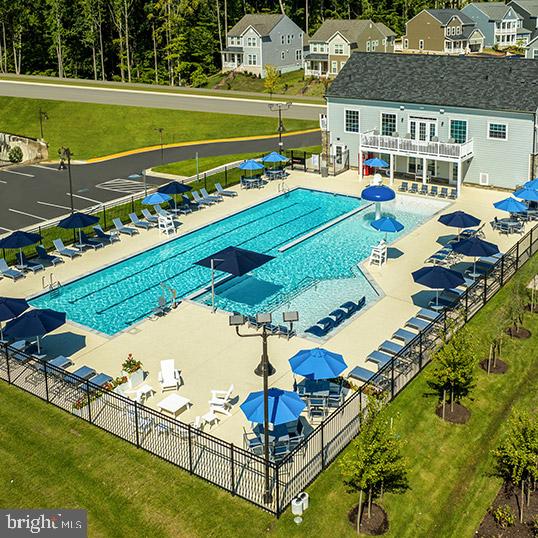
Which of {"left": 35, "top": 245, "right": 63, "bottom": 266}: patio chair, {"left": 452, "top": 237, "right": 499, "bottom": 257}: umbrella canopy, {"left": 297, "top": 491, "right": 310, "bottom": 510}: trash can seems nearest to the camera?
{"left": 297, "top": 491, "right": 310, "bottom": 510}: trash can

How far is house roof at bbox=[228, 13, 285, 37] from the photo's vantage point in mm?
101438

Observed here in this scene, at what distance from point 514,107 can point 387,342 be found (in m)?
22.8

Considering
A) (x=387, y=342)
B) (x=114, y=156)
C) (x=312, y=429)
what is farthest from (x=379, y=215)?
(x=114, y=156)

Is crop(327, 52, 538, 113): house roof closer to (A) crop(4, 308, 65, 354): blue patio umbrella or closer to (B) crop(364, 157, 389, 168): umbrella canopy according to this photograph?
(B) crop(364, 157, 389, 168): umbrella canopy

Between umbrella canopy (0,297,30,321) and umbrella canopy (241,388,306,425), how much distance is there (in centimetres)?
1014

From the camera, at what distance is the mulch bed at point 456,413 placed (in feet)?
70.2

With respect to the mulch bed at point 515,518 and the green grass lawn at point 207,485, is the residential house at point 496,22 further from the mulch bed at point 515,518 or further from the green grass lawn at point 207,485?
the mulch bed at point 515,518

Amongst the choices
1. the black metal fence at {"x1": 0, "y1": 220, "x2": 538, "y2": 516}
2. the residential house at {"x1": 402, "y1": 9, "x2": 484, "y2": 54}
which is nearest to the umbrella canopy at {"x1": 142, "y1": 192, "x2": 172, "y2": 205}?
the black metal fence at {"x1": 0, "y1": 220, "x2": 538, "y2": 516}

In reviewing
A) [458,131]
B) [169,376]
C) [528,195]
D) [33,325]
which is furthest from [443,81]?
[33,325]

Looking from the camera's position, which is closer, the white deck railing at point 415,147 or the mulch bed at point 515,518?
the mulch bed at point 515,518

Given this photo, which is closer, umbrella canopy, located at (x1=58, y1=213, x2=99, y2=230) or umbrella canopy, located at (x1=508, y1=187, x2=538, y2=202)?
umbrella canopy, located at (x1=58, y1=213, x2=99, y2=230)

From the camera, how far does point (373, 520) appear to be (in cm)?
1748

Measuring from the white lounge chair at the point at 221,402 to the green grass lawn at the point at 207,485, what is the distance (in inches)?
106

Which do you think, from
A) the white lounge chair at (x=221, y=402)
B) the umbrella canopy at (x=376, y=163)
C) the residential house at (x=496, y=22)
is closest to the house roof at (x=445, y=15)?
the residential house at (x=496, y=22)
